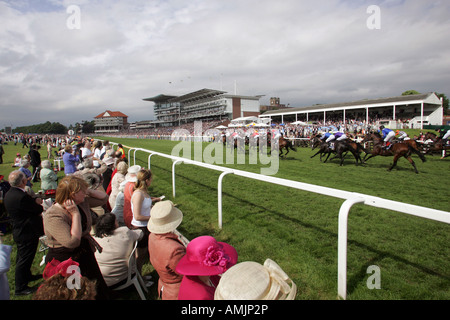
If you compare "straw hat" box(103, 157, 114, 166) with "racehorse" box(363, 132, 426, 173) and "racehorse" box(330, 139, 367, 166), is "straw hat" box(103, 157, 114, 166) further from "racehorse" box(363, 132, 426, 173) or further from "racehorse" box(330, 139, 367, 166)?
"racehorse" box(363, 132, 426, 173)

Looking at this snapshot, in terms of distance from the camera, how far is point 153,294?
252 centimetres

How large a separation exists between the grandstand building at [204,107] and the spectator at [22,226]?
49.7 meters

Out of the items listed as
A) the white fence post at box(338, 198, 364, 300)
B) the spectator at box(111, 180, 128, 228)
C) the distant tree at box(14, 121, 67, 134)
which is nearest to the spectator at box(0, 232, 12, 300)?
the spectator at box(111, 180, 128, 228)

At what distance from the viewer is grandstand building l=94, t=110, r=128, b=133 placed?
9212cm

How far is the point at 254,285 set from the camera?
117 centimetres

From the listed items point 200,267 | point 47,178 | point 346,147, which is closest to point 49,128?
point 47,178

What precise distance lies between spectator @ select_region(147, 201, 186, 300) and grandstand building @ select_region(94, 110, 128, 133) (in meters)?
96.5

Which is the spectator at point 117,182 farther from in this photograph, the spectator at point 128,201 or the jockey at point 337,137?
the jockey at point 337,137

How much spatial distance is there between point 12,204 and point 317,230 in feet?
12.5

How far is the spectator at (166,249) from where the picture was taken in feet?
6.18

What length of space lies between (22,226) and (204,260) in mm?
2368

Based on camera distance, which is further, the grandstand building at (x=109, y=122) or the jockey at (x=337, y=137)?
the grandstand building at (x=109, y=122)

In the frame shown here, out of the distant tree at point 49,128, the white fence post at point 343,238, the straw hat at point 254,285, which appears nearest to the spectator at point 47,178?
the straw hat at point 254,285
